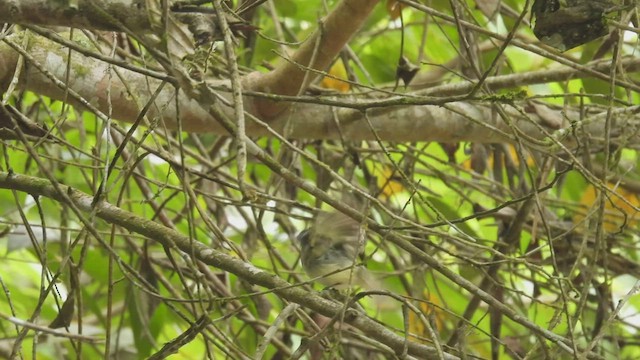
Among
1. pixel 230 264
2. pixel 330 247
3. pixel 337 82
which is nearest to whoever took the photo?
pixel 230 264

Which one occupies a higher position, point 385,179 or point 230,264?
point 385,179

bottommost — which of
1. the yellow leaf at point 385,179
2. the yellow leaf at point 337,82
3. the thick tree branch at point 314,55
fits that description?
the thick tree branch at point 314,55

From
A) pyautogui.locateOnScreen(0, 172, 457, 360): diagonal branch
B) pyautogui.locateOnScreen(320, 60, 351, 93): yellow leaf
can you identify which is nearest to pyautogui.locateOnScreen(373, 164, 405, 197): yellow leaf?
pyautogui.locateOnScreen(320, 60, 351, 93): yellow leaf

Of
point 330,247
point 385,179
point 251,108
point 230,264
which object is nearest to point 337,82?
point 385,179

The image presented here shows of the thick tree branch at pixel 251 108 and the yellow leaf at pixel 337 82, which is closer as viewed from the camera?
the thick tree branch at pixel 251 108

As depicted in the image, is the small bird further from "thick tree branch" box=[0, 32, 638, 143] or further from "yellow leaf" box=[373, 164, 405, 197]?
"yellow leaf" box=[373, 164, 405, 197]

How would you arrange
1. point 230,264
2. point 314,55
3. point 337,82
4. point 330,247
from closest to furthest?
point 230,264, point 314,55, point 330,247, point 337,82

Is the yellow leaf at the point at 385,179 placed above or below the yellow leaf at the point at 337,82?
below

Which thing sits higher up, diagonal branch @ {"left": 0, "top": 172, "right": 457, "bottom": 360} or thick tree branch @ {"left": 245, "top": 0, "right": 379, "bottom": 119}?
thick tree branch @ {"left": 245, "top": 0, "right": 379, "bottom": 119}

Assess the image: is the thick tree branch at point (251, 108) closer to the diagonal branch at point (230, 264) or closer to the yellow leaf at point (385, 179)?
the diagonal branch at point (230, 264)

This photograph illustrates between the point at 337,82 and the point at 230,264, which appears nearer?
the point at 230,264

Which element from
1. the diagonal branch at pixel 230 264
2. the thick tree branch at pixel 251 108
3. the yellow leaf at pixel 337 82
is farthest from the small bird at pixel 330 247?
the yellow leaf at pixel 337 82

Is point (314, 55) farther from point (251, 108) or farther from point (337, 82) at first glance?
point (337, 82)

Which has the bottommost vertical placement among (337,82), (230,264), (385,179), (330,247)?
(230,264)
